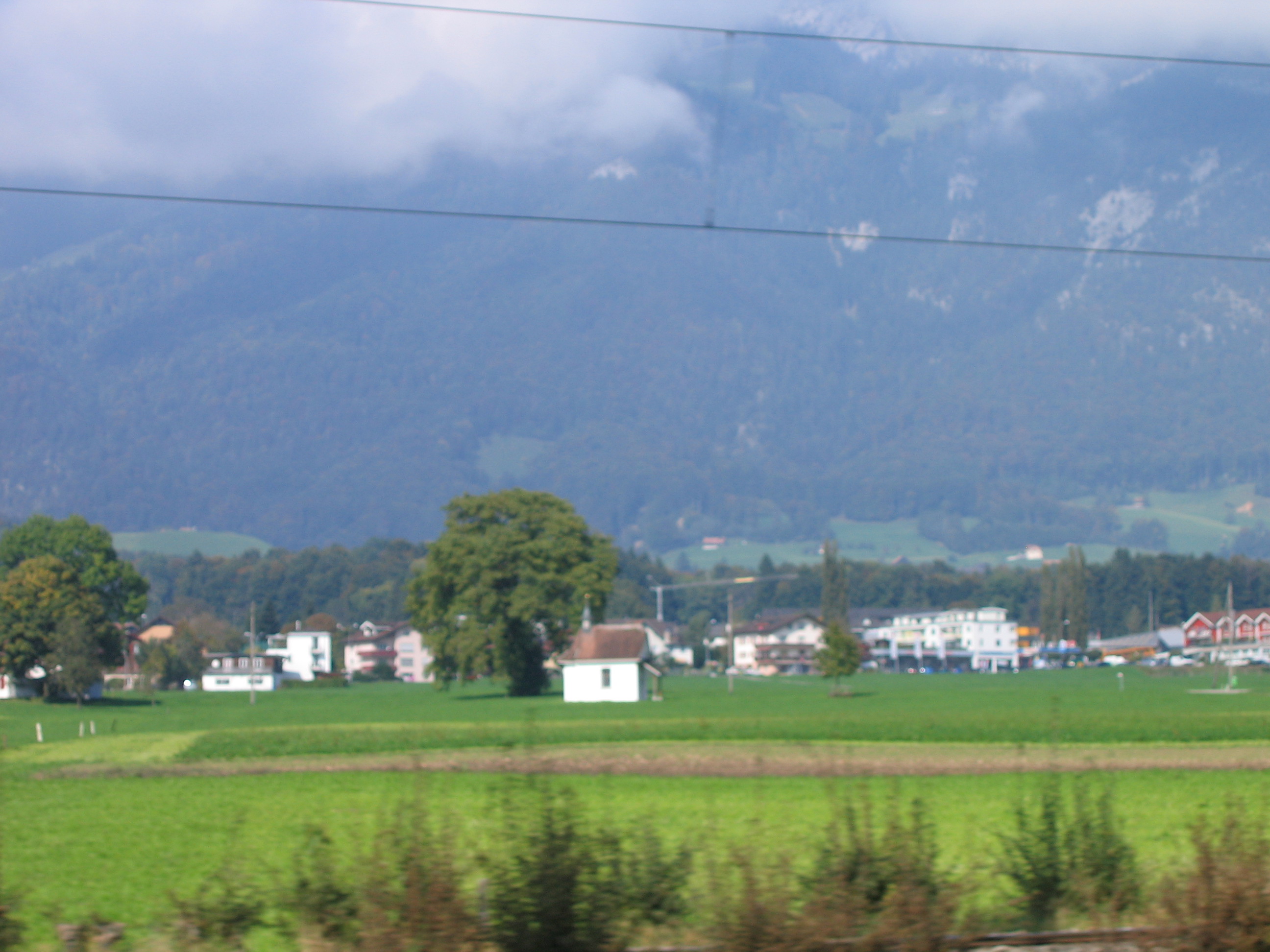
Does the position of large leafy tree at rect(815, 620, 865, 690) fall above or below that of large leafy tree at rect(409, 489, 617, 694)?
below

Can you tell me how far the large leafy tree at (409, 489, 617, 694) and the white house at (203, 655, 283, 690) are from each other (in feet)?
186

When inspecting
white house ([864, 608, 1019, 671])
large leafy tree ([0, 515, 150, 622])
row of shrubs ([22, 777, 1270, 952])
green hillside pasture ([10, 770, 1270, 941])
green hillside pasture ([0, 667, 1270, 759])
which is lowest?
white house ([864, 608, 1019, 671])

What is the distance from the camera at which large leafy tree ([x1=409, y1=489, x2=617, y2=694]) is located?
7694 centimetres

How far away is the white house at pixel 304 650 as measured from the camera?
165 m

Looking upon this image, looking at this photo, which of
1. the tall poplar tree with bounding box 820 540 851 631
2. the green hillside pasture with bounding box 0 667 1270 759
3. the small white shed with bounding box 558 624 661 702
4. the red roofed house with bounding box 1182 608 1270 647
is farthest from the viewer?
the tall poplar tree with bounding box 820 540 851 631

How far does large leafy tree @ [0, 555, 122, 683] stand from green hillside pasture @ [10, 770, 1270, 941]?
53.8 meters

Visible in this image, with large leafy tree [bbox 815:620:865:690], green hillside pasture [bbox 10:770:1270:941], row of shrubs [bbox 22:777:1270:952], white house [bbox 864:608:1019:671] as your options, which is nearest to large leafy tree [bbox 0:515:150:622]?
large leafy tree [bbox 815:620:865:690]

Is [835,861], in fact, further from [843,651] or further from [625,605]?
[625,605]

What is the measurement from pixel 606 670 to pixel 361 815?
55766 mm

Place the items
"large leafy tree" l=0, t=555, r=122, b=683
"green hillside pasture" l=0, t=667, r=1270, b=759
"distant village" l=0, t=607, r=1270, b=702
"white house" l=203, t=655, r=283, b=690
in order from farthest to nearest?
"white house" l=203, t=655, r=283, b=690
"distant village" l=0, t=607, r=1270, b=702
"large leafy tree" l=0, t=555, r=122, b=683
"green hillside pasture" l=0, t=667, r=1270, b=759

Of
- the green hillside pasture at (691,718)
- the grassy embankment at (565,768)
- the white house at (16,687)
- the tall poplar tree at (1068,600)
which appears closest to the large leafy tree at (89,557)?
the green hillside pasture at (691,718)

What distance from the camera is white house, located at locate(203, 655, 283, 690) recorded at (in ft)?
437

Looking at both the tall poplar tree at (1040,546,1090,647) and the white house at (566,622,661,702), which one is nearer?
the white house at (566,622,661,702)

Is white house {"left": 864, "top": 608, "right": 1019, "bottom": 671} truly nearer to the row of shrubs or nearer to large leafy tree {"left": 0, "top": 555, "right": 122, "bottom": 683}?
large leafy tree {"left": 0, "top": 555, "right": 122, "bottom": 683}
